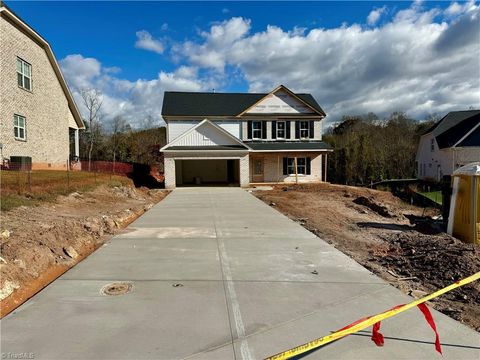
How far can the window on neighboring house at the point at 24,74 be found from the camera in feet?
64.2

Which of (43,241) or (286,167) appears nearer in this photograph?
(43,241)

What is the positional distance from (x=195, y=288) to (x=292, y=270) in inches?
71.5

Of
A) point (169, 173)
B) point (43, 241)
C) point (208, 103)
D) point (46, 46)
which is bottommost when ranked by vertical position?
point (43, 241)

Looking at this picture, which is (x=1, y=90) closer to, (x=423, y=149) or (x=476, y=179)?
(x=476, y=179)

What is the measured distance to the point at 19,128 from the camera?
19422mm

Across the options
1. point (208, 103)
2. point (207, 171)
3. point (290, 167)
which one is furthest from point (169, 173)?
point (290, 167)

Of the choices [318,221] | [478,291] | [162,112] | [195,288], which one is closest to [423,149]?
[162,112]

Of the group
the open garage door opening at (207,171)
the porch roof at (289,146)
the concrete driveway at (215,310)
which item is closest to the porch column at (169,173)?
the open garage door opening at (207,171)

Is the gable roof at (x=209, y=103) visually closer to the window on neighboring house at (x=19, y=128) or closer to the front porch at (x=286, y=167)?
the front porch at (x=286, y=167)

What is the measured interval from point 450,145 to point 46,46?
3422 centimetres

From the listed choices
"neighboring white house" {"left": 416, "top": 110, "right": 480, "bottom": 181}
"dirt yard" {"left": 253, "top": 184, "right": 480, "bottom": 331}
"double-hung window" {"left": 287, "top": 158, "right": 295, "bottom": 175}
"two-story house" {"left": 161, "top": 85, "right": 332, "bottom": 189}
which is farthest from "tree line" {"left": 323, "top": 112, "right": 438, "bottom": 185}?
"dirt yard" {"left": 253, "top": 184, "right": 480, "bottom": 331}

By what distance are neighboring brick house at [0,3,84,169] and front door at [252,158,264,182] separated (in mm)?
15055

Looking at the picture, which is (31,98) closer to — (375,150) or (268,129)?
(268,129)

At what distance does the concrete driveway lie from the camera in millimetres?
3328
